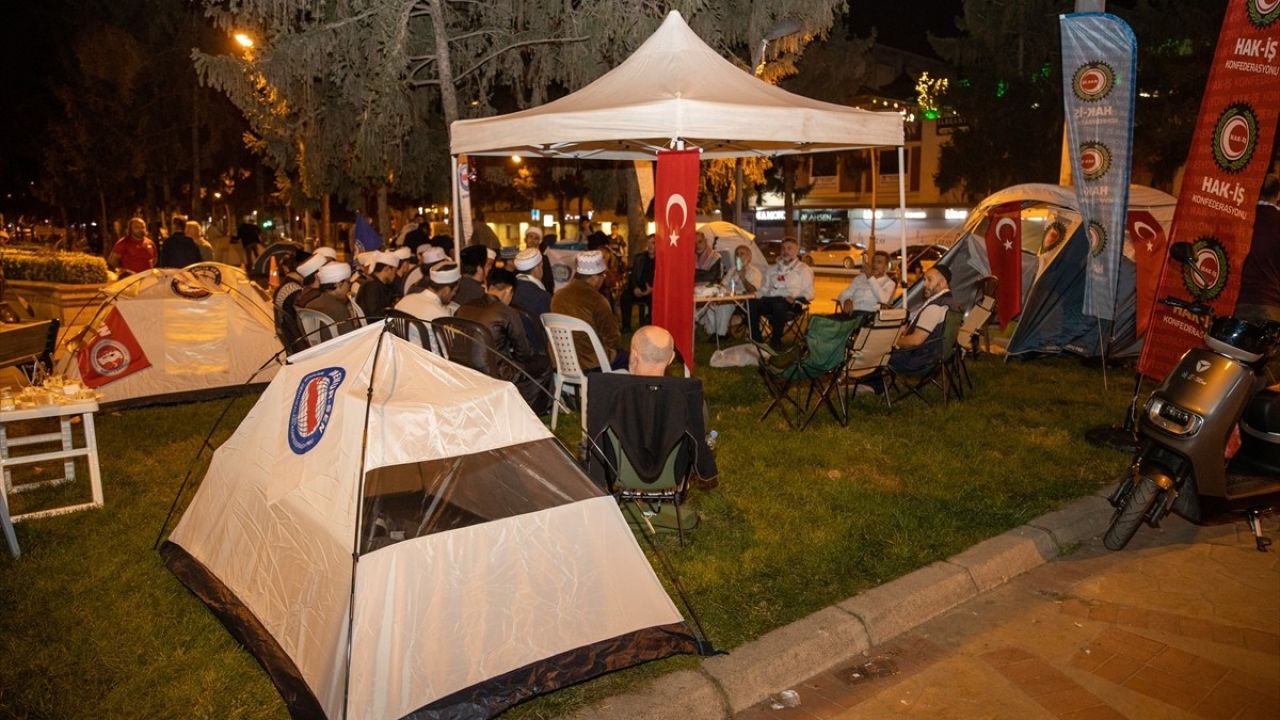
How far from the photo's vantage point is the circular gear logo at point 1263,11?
620cm

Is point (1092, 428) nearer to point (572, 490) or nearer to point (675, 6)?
point (572, 490)

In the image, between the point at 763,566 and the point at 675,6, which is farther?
the point at 675,6

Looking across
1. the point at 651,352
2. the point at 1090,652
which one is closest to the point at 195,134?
the point at 651,352

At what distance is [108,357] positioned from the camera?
8.08 metres

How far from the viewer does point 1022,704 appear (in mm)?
3555

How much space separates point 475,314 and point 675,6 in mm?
5744

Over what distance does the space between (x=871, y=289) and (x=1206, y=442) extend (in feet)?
18.4

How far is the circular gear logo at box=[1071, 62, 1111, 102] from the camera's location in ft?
25.6

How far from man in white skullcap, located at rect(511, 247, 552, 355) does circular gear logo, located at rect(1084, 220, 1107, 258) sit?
199 inches

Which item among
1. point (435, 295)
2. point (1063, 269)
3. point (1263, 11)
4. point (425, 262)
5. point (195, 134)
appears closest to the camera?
point (1263, 11)

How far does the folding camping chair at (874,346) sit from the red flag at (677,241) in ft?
4.91

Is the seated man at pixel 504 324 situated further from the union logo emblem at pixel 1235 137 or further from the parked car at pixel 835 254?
the parked car at pixel 835 254

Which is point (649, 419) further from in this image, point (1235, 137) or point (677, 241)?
point (1235, 137)

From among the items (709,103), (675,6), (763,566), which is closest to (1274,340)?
(763,566)
